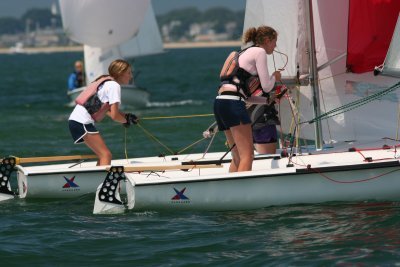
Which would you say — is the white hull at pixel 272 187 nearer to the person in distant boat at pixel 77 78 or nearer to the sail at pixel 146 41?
the person in distant boat at pixel 77 78

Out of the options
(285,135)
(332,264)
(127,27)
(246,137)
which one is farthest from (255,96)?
(127,27)

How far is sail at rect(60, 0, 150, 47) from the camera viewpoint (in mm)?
22203

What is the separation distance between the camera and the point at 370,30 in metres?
10.9

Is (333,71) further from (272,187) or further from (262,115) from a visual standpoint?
(272,187)

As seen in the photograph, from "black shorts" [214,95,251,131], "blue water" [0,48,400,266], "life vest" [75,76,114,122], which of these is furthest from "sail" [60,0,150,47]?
"black shorts" [214,95,251,131]

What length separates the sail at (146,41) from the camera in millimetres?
29594

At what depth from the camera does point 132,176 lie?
33.7ft

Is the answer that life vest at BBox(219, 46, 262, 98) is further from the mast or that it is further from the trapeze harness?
the mast

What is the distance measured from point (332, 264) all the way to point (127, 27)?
1607 cm

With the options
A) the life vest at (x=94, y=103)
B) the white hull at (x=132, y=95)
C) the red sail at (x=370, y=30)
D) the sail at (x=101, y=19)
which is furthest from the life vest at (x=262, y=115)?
the white hull at (x=132, y=95)

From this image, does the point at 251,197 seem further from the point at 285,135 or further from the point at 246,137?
the point at 285,135

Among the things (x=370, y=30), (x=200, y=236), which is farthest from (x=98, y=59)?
(x=200, y=236)

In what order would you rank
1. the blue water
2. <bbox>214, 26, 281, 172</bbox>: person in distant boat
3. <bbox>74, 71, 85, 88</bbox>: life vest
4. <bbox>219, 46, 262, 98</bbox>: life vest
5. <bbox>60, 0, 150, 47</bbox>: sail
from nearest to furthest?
the blue water → <bbox>214, 26, 281, 172</bbox>: person in distant boat → <bbox>219, 46, 262, 98</bbox>: life vest → <bbox>60, 0, 150, 47</bbox>: sail → <bbox>74, 71, 85, 88</bbox>: life vest

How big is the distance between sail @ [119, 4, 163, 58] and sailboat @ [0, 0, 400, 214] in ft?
58.2
